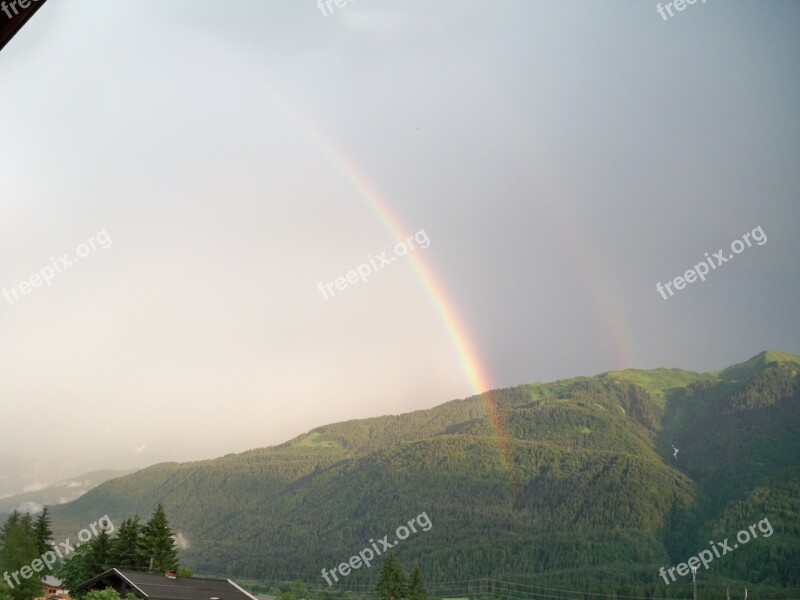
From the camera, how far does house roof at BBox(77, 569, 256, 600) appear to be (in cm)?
3544

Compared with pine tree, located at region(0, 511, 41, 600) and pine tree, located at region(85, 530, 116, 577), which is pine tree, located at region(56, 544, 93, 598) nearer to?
pine tree, located at region(85, 530, 116, 577)

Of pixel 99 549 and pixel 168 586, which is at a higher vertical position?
pixel 99 549

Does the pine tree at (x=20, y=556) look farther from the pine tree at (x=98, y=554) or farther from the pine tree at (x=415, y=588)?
the pine tree at (x=415, y=588)

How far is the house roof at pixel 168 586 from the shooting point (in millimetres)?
35438

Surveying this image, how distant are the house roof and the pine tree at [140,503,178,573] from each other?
29080 millimetres

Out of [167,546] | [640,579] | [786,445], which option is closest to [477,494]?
[640,579]

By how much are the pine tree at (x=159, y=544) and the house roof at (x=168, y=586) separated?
95.4 ft

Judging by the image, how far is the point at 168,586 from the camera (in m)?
36.5

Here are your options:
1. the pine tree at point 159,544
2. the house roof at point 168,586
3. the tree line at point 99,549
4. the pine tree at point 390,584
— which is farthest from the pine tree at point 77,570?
the house roof at point 168,586

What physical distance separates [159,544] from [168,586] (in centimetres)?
3433

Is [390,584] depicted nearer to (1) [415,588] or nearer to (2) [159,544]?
(1) [415,588]

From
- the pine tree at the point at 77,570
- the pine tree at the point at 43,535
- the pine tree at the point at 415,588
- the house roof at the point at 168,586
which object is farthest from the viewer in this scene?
the pine tree at the point at 415,588

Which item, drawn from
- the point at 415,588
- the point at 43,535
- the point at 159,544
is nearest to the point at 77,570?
the point at 159,544

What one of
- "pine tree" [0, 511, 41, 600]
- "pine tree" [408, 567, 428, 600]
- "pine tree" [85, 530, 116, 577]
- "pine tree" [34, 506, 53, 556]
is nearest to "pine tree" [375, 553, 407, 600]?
"pine tree" [408, 567, 428, 600]
